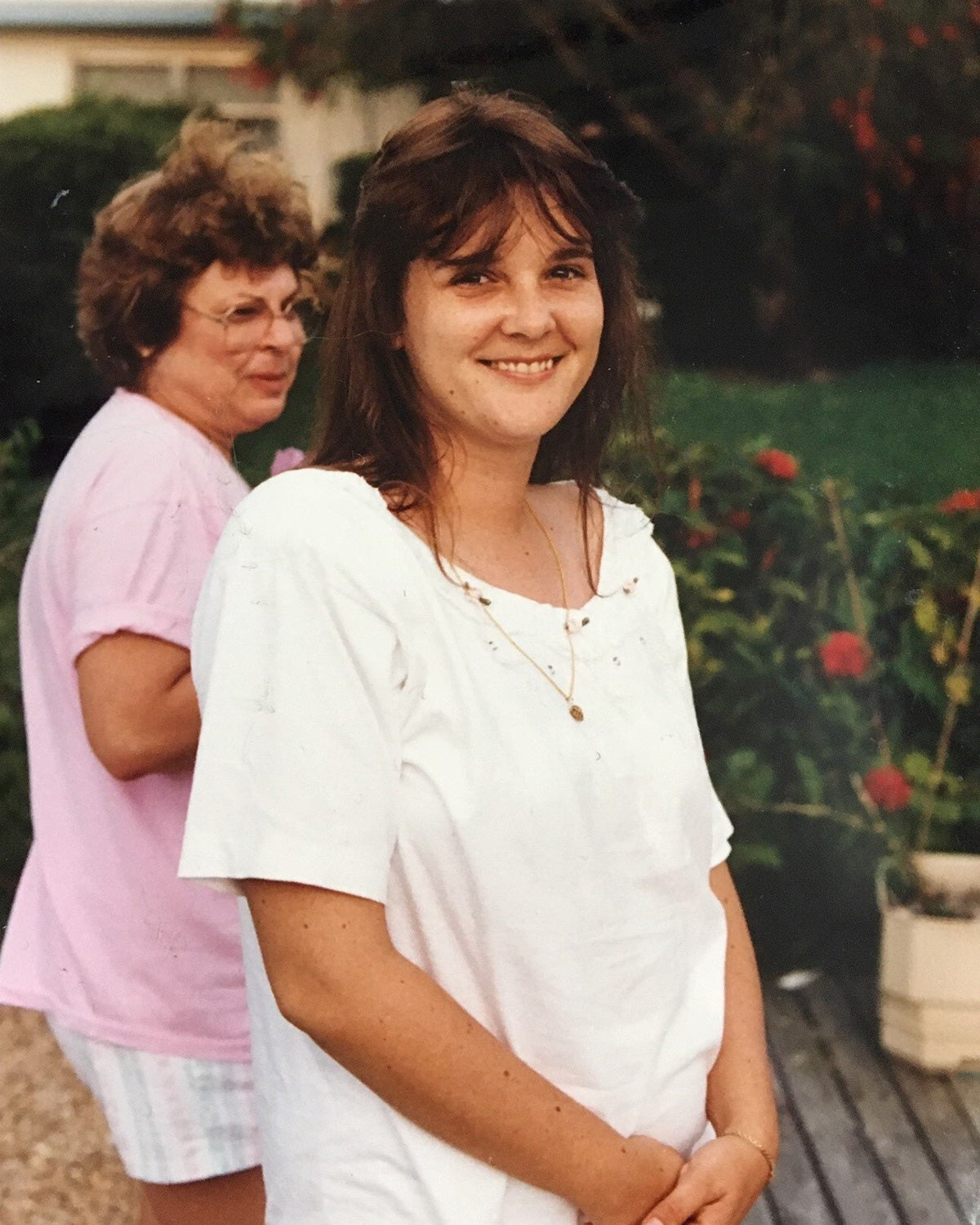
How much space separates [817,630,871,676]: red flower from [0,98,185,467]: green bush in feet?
4.95

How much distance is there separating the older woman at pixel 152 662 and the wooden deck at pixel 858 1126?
1.27 m

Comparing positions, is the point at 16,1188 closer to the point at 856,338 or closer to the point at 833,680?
the point at 833,680

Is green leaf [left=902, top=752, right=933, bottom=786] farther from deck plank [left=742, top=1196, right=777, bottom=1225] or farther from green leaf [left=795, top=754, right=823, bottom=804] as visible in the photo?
deck plank [left=742, top=1196, right=777, bottom=1225]

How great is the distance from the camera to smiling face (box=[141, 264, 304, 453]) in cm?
190

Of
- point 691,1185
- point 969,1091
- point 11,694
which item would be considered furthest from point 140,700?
point 969,1091

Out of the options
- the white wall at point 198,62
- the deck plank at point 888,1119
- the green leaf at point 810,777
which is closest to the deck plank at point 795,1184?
the deck plank at point 888,1119

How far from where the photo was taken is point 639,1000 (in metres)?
1.40

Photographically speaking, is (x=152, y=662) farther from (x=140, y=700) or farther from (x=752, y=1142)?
(x=752, y=1142)

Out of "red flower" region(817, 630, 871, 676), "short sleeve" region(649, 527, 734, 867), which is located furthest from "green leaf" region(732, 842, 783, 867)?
"short sleeve" region(649, 527, 734, 867)

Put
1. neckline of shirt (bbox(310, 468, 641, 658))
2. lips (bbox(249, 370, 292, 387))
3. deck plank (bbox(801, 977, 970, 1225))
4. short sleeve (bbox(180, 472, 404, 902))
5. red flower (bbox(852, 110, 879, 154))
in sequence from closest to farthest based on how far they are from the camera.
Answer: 1. short sleeve (bbox(180, 472, 404, 902))
2. neckline of shirt (bbox(310, 468, 641, 658))
3. lips (bbox(249, 370, 292, 387))
4. red flower (bbox(852, 110, 879, 154))
5. deck plank (bbox(801, 977, 970, 1225))

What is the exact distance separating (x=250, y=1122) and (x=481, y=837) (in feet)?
2.61

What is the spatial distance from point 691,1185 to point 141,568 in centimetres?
94

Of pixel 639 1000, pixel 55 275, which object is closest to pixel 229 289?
pixel 55 275

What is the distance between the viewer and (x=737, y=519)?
296 centimetres
